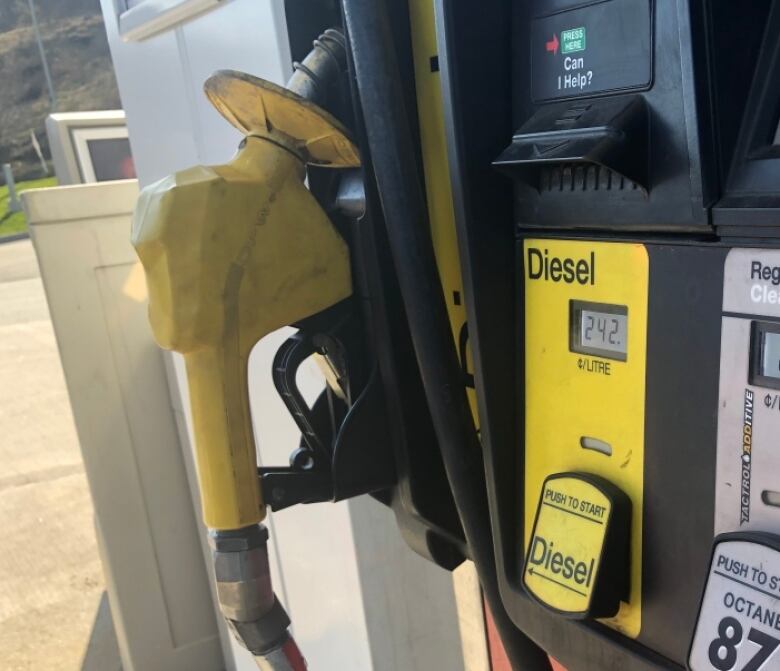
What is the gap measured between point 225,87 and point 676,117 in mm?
346

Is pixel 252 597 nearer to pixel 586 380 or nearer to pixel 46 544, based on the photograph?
pixel 586 380

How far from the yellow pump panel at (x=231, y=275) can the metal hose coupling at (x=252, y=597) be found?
0.7 inches

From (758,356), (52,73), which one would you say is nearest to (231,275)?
(758,356)

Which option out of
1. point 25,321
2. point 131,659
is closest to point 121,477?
point 131,659

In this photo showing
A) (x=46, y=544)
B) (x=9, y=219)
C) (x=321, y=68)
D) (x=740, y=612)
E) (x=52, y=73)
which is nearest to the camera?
(x=740, y=612)

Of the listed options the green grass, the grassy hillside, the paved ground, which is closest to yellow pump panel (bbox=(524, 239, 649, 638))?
the paved ground

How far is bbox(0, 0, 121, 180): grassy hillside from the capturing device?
22234 millimetres

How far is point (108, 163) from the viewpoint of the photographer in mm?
2938

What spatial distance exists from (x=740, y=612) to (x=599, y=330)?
176 millimetres

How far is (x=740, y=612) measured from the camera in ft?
1.51

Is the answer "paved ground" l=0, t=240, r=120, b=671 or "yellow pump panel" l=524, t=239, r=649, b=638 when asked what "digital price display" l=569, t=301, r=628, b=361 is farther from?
"paved ground" l=0, t=240, r=120, b=671

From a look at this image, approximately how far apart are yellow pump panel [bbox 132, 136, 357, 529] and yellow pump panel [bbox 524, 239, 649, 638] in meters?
0.20

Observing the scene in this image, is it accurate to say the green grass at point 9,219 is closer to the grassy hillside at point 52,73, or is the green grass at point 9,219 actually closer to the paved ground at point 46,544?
the grassy hillside at point 52,73

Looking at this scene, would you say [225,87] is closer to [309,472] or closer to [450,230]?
[450,230]
